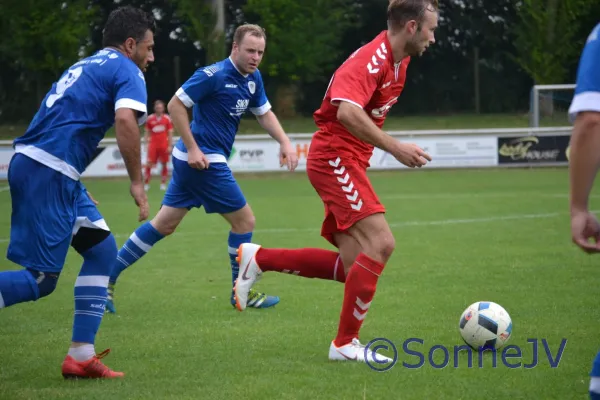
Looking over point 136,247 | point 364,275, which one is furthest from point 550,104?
point 364,275

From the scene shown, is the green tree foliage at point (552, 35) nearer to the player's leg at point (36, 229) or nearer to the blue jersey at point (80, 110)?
the blue jersey at point (80, 110)

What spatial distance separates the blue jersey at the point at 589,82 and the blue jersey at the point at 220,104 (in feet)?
15.1

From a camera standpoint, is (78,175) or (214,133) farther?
(214,133)

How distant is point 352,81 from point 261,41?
247 cm

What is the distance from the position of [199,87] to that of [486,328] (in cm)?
309

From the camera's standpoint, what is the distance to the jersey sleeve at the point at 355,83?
5133 mm

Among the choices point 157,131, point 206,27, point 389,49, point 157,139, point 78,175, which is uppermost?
point 389,49

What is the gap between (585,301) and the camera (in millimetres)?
7289

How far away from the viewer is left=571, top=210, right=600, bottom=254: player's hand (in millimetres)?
3107

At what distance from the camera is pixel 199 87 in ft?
24.2

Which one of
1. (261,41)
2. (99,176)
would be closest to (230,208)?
(261,41)

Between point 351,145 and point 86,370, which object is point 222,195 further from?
point 86,370

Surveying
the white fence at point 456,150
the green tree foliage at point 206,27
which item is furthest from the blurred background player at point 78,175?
the green tree foliage at point 206,27

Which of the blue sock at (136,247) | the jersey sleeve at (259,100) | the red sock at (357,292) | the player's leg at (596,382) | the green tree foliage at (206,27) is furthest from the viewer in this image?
the green tree foliage at (206,27)
